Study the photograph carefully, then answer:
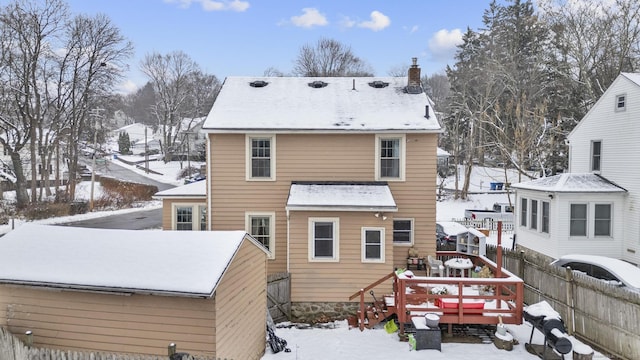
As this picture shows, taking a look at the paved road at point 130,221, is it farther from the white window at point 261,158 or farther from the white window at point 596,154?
the white window at point 596,154

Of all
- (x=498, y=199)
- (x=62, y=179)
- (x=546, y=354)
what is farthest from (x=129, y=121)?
(x=546, y=354)

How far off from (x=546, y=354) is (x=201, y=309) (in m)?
7.41

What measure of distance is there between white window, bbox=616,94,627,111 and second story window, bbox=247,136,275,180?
13.3 m

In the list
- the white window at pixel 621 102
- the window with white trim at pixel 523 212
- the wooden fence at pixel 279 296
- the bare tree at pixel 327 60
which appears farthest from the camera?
the bare tree at pixel 327 60

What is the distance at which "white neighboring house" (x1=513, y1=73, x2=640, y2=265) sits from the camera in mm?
14680

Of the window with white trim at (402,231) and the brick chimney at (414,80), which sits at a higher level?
the brick chimney at (414,80)

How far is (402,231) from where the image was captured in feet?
45.1

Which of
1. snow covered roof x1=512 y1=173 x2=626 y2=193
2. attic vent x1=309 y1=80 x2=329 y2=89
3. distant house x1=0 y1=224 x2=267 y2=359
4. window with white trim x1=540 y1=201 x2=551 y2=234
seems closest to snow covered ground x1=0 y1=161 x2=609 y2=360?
distant house x1=0 y1=224 x2=267 y2=359

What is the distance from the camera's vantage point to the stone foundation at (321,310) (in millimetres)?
12297

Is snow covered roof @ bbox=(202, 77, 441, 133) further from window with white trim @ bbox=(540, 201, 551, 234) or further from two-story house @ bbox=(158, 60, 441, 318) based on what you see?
window with white trim @ bbox=(540, 201, 551, 234)

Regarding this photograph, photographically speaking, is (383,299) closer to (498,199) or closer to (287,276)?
(287,276)

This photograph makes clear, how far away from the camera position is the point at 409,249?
1348cm

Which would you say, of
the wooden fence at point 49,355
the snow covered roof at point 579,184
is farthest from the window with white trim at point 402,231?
the wooden fence at point 49,355

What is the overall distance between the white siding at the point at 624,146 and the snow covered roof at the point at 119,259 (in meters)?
14.5
